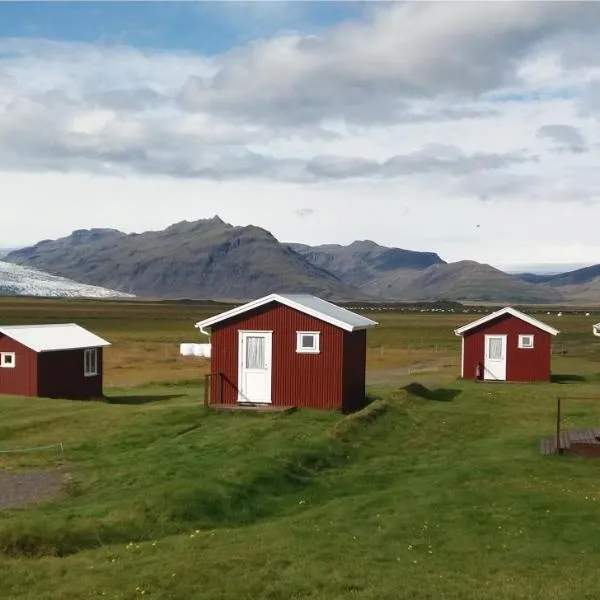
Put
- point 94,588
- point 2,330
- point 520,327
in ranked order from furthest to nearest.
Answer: point 520,327
point 2,330
point 94,588

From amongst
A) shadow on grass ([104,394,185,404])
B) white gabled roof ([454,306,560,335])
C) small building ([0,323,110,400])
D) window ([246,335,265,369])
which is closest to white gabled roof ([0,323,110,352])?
small building ([0,323,110,400])

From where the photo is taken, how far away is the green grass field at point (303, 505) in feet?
48.9

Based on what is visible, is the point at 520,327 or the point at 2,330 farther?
the point at 520,327

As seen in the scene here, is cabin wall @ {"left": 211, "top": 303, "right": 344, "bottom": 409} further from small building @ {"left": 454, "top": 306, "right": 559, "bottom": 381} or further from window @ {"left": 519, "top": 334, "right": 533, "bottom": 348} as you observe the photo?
window @ {"left": 519, "top": 334, "right": 533, "bottom": 348}

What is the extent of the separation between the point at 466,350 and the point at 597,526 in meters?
38.3

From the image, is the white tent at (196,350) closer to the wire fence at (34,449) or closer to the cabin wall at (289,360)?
the cabin wall at (289,360)

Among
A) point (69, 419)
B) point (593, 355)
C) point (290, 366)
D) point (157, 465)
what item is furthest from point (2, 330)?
point (593, 355)

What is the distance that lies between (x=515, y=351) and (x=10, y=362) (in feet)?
99.9

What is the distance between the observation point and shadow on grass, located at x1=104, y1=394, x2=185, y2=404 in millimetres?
46406

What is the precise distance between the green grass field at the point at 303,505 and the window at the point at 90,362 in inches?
302

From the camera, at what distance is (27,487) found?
24.5 m

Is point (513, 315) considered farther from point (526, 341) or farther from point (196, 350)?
point (196, 350)

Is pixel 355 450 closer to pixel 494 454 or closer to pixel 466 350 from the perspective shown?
pixel 494 454

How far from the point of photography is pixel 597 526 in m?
18.4
